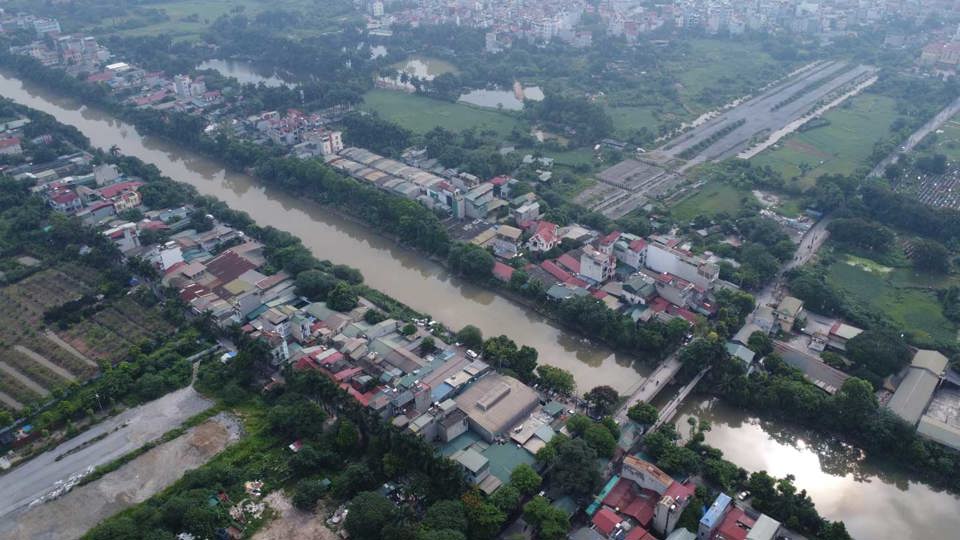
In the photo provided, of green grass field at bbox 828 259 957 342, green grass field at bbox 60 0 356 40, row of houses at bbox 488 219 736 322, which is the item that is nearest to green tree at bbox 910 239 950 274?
green grass field at bbox 828 259 957 342

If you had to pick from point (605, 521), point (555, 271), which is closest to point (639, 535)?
point (605, 521)

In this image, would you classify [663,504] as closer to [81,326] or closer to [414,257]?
[414,257]

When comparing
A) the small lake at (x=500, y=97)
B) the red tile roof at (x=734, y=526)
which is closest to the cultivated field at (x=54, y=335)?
the red tile roof at (x=734, y=526)

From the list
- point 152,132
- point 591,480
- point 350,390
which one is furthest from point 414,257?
point 152,132

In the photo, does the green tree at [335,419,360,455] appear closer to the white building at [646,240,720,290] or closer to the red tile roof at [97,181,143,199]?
the white building at [646,240,720,290]

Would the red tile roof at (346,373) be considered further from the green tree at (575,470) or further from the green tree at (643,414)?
the green tree at (643,414)
